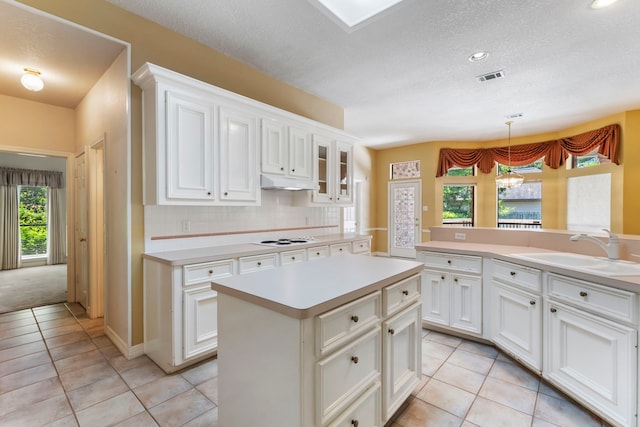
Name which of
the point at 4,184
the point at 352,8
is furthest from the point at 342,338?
the point at 4,184

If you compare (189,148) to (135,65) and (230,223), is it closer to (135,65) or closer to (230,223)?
(135,65)

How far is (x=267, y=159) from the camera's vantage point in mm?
3178

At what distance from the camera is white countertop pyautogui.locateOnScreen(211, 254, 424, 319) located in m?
1.19

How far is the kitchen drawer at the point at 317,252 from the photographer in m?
3.33

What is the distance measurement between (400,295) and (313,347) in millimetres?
746

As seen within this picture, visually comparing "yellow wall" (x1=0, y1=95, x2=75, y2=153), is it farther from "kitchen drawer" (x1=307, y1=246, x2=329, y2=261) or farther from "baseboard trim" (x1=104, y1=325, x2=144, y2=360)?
"kitchen drawer" (x1=307, y1=246, x2=329, y2=261)

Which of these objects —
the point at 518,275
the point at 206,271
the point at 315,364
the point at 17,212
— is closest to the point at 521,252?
the point at 518,275

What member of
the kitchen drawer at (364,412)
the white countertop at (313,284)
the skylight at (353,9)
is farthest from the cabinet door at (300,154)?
the kitchen drawer at (364,412)

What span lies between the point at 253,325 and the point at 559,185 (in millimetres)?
7082

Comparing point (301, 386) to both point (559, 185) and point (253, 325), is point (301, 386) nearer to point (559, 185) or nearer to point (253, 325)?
point (253, 325)

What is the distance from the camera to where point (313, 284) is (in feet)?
4.78

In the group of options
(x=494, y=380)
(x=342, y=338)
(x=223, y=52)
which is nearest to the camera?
(x=342, y=338)

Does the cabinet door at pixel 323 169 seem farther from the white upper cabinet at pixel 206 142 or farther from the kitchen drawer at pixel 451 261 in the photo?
the kitchen drawer at pixel 451 261

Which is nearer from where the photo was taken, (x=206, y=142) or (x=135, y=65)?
(x=135, y=65)
